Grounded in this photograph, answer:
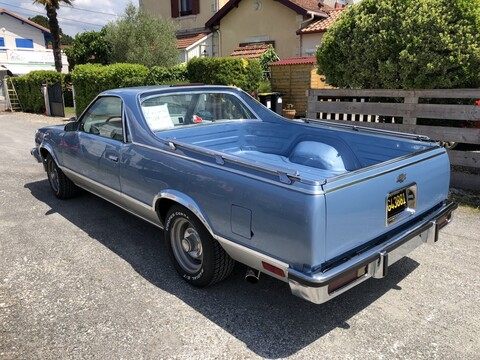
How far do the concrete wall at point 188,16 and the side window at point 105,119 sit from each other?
2139 cm

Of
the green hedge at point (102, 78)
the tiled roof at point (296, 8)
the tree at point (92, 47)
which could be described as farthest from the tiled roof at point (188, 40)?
the green hedge at point (102, 78)

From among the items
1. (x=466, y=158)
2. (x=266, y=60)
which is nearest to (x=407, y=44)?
(x=466, y=158)

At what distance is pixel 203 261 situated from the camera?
3293mm

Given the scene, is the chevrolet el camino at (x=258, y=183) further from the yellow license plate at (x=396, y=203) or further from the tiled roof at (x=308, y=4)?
the tiled roof at (x=308, y=4)

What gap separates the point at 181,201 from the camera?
3.26 meters

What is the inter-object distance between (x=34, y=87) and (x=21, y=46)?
998 inches

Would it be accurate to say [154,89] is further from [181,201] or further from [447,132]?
[447,132]

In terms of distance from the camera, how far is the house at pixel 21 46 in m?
31.1

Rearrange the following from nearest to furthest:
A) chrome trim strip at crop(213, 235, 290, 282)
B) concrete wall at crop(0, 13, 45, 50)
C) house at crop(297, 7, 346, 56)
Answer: chrome trim strip at crop(213, 235, 290, 282) → house at crop(297, 7, 346, 56) → concrete wall at crop(0, 13, 45, 50)

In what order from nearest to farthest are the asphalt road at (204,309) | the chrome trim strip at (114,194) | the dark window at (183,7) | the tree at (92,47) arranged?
the asphalt road at (204,309) < the chrome trim strip at (114,194) < the tree at (92,47) < the dark window at (183,7)

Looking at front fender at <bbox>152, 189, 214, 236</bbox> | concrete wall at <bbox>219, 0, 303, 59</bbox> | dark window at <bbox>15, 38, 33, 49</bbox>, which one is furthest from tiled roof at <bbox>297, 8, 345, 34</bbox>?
dark window at <bbox>15, 38, 33, 49</bbox>

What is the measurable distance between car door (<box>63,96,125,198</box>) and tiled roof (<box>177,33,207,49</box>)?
64.9 feet

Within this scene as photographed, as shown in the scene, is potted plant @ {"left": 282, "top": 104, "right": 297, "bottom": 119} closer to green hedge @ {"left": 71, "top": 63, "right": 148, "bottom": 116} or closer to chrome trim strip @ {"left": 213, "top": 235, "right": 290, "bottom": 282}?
green hedge @ {"left": 71, "top": 63, "right": 148, "bottom": 116}

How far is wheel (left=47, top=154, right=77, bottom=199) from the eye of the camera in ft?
18.8
